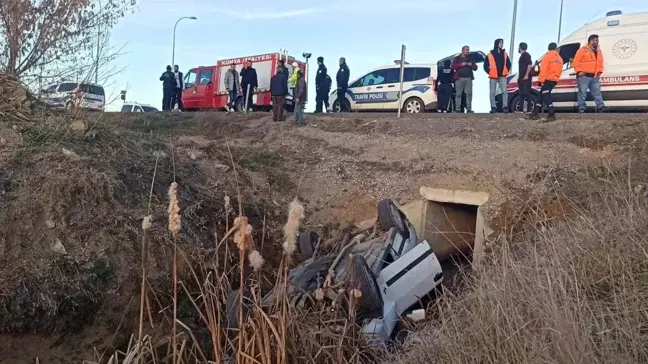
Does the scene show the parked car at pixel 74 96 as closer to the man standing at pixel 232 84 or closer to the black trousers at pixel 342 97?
the man standing at pixel 232 84

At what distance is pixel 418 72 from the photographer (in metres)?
15.7

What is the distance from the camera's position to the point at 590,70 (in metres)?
10.5

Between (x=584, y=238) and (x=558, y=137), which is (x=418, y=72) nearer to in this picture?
(x=558, y=137)

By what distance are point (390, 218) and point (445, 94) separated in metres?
7.76

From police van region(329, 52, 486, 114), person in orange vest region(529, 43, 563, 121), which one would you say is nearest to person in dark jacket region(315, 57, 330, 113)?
police van region(329, 52, 486, 114)

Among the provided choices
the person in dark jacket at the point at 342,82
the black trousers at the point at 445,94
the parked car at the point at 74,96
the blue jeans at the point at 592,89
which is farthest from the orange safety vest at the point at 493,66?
the parked car at the point at 74,96

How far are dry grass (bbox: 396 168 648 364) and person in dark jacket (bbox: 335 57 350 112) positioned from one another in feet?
40.6

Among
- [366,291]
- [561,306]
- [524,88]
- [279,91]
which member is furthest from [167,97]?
[561,306]

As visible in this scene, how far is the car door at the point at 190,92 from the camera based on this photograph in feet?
69.8

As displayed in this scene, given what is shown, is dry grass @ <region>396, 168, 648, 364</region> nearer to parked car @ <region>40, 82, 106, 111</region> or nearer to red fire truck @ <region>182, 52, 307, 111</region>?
parked car @ <region>40, 82, 106, 111</region>

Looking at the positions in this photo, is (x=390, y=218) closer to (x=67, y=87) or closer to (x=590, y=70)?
(x=67, y=87)

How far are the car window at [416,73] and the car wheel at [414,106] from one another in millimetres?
550

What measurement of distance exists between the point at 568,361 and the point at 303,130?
31.0 ft

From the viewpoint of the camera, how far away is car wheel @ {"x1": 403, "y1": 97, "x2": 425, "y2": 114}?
1548 centimetres
